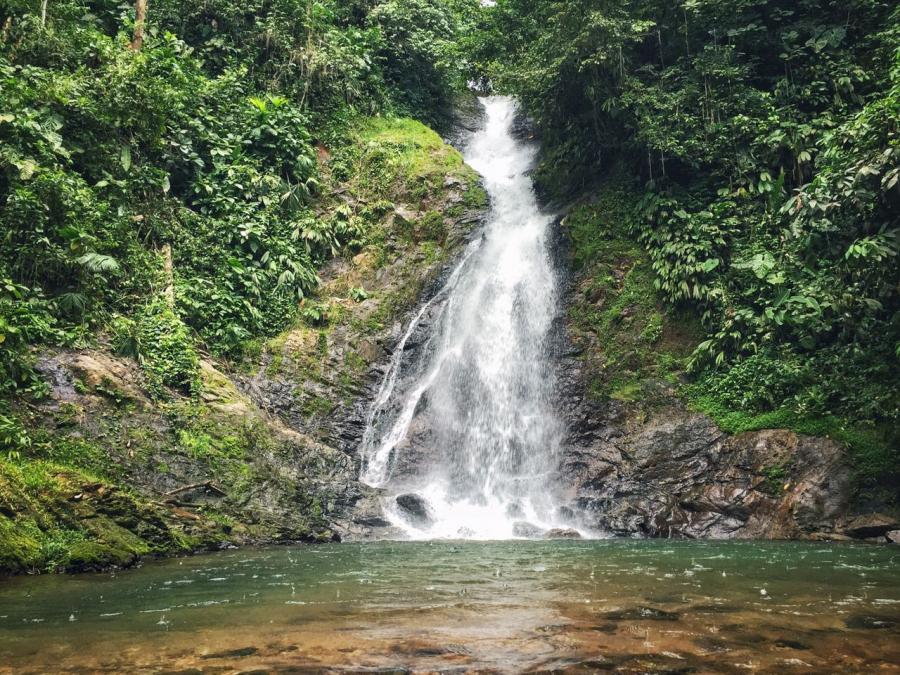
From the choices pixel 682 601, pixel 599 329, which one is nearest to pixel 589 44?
pixel 599 329

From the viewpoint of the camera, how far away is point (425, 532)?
1163 centimetres

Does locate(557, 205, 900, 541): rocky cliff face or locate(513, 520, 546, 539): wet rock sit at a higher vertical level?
locate(557, 205, 900, 541): rocky cliff face

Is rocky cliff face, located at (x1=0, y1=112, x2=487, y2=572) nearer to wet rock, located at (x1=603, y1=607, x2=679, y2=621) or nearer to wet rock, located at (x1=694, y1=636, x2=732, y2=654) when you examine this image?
wet rock, located at (x1=603, y1=607, x2=679, y2=621)

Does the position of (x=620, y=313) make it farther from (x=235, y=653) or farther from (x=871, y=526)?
(x=235, y=653)

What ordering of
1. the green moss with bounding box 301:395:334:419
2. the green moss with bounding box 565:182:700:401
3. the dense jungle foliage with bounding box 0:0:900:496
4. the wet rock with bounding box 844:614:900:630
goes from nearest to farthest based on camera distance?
the wet rock with bounding box 844:614:900:630, the dense jungle foliage with bounding box 0:0:900:496, the green moss with bounding box 565:182:700:401, the green moss with bounding box 301:395:334:419

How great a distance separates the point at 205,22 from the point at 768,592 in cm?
2311

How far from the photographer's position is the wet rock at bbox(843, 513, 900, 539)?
392 inches

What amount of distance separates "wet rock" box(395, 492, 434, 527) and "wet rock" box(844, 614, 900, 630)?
8.38 m

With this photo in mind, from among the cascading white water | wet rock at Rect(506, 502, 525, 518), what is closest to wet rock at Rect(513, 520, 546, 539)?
the cascading white water

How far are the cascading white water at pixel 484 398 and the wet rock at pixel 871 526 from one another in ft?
16.5

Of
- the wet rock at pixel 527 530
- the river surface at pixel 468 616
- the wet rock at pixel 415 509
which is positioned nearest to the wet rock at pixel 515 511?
the wet rock at pixel 527 530

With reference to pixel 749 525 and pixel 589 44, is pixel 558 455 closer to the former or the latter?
pixel 749 525

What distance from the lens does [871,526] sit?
33.0 feet

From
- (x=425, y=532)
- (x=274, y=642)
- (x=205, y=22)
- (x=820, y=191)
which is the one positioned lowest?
(x=425, y=532)
